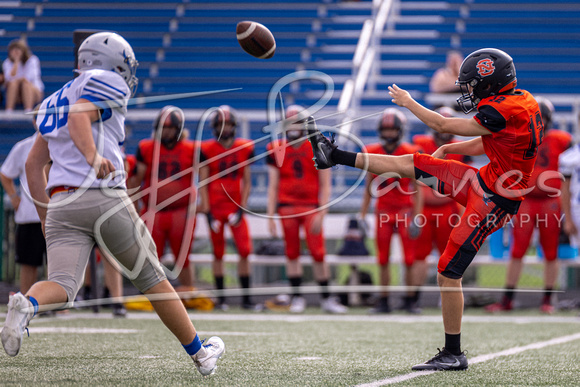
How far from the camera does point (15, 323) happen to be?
9.18ft

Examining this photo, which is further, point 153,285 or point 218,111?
point 218,111

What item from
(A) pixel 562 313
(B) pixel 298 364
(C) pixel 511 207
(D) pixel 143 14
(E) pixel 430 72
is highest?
(D) pixel 143 14

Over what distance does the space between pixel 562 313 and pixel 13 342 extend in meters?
6.07

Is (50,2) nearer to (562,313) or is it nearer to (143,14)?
(143,14)

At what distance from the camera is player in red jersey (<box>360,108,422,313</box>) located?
734 centimetres

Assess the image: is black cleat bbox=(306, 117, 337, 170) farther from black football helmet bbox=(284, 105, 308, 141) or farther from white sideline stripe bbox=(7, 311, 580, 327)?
black football helmet bbox=(284, 105, 308, 141)

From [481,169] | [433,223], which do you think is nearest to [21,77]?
[433,223]

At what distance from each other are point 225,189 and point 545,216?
325 cm

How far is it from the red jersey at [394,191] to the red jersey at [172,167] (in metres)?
1.86

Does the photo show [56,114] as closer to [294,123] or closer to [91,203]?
[91,203]

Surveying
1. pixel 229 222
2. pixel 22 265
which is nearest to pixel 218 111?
pixel 229 222

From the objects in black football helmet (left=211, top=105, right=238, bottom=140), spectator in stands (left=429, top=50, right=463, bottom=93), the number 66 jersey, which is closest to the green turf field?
the number 66 jersey

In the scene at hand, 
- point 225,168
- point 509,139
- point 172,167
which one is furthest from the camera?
point 225,168

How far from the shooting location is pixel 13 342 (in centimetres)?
279
